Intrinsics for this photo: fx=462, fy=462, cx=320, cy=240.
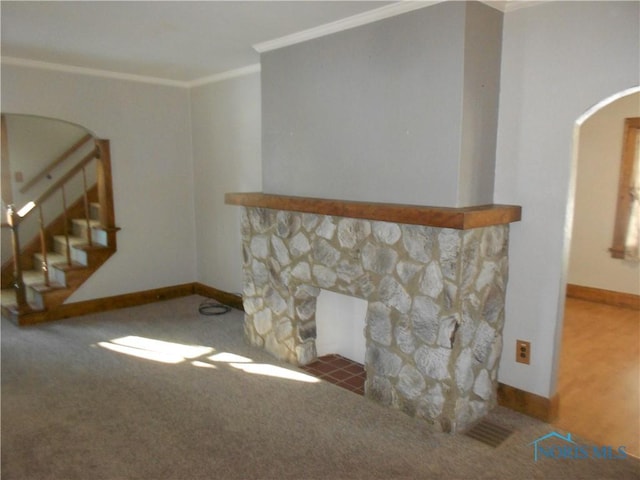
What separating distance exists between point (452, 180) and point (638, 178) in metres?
3.45

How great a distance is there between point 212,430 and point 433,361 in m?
1.26

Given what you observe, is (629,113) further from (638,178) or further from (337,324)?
(337,324)

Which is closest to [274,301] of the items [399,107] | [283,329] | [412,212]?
[283,329]

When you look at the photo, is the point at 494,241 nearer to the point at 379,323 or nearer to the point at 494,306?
the point at 494,306

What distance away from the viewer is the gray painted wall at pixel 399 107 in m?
2.38

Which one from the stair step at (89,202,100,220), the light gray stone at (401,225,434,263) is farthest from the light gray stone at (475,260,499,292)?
the stair step at (89,202,100,220)

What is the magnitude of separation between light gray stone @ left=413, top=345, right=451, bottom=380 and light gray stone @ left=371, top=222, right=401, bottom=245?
62 cm

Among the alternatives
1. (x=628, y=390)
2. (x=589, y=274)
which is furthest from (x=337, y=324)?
(x=589, y=274)

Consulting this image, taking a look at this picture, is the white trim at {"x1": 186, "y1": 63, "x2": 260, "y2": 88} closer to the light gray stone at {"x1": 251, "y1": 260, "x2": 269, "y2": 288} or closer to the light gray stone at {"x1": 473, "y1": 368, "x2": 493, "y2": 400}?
the light gray stone at {"x1": 251, "y1": 260, "x2": 269, "y2": 288}

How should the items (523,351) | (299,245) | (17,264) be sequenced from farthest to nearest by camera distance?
(17,264)
(299,245)
(523,351)

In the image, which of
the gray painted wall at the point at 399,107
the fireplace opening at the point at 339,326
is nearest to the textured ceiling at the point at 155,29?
the gray painted wall at the point at 399,107

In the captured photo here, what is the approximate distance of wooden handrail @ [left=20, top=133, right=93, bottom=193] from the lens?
523 centimetres

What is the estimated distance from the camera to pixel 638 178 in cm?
471

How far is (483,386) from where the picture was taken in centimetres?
264
